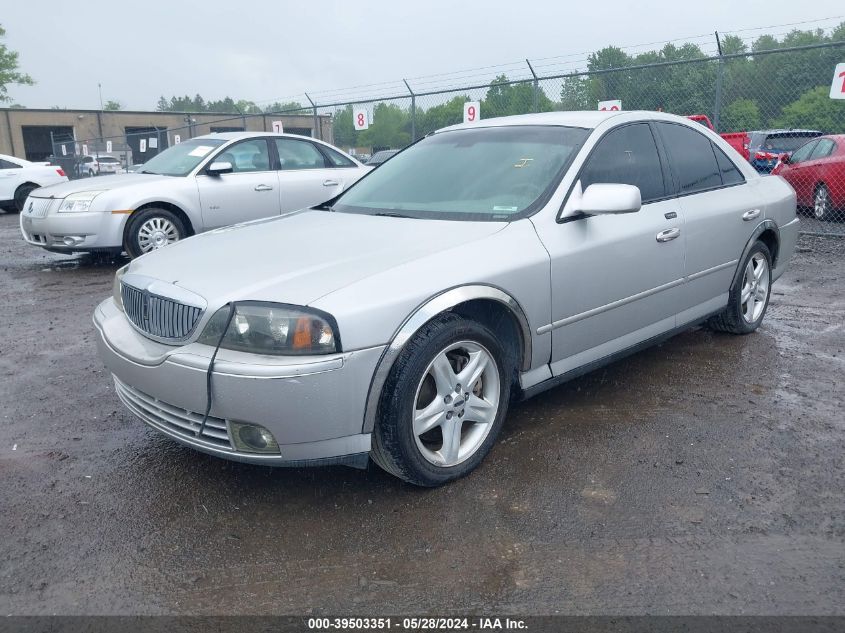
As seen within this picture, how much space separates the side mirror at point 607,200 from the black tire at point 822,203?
30.9 ft

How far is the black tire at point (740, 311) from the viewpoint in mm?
4840

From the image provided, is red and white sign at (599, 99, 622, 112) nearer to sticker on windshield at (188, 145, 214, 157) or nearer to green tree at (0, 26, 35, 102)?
sticker on windshield at (188, 145, 214, 157)

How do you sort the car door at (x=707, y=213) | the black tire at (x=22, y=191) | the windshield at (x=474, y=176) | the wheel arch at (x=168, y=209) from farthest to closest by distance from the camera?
the black tire at (x=22, y=191) < the wheel arch at (x=168, y=209) < the car door at (x=707, y=213) < the windshield at (x=474, y=176)

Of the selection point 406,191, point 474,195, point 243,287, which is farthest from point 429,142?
point 243,287

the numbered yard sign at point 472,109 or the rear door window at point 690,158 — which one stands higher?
the numbered yard sign at point 472,109

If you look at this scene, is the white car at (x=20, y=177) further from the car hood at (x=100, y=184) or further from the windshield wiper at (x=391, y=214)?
the windshield wiper at (x=391, y=214)

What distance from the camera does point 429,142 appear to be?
14.6ft

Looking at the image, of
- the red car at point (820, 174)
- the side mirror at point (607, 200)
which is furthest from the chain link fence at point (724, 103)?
the side mirror at point (607, 200)

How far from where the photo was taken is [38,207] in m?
8.12

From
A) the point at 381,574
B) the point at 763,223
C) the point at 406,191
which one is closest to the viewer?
the point at 381,574

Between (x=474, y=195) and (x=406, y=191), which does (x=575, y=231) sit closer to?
(x=474, y=195)

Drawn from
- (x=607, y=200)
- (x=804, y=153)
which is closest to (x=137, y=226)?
(x=607, y=200)

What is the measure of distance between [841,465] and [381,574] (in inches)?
84.4

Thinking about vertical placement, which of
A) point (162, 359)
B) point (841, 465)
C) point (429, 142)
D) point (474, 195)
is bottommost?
point (841, 465)
